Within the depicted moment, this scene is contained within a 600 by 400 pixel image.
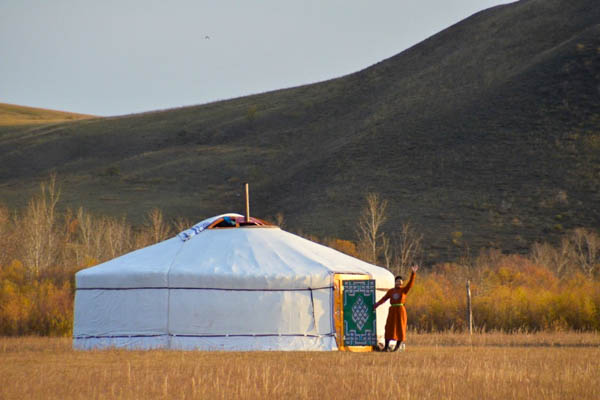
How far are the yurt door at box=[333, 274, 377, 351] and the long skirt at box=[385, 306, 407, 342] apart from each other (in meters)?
0.36

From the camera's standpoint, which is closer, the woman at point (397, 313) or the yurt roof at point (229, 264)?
the woman at point (397, 313)

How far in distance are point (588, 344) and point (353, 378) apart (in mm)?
6386

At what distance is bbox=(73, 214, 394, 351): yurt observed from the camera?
1457 centimetres

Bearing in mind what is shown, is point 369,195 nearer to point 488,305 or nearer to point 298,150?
point 298,150

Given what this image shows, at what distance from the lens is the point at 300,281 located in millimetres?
14578

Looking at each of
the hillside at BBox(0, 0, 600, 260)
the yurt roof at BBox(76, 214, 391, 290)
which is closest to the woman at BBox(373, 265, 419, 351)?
the yurt roof at BBox(76, 214, 391, 290)

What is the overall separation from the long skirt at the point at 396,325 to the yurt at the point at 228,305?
371 millimetres

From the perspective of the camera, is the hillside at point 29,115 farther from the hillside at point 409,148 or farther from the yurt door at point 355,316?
the yurt door at point 355,316

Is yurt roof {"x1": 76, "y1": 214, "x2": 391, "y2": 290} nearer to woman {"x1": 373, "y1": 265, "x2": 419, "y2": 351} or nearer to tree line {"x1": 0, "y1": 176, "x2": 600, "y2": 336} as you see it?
woman {"x1": 373, "y1": 265, "x2": 419, "y2": 351}

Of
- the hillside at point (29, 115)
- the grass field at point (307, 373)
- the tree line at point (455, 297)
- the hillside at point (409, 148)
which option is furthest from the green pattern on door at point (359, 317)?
the hillside at point (29, 115)

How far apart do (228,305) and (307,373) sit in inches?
159

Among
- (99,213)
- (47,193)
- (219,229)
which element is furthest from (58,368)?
(47,193)

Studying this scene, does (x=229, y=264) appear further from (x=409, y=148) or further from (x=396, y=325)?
(x=409, y=148)

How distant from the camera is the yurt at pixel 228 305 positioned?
14.6m
